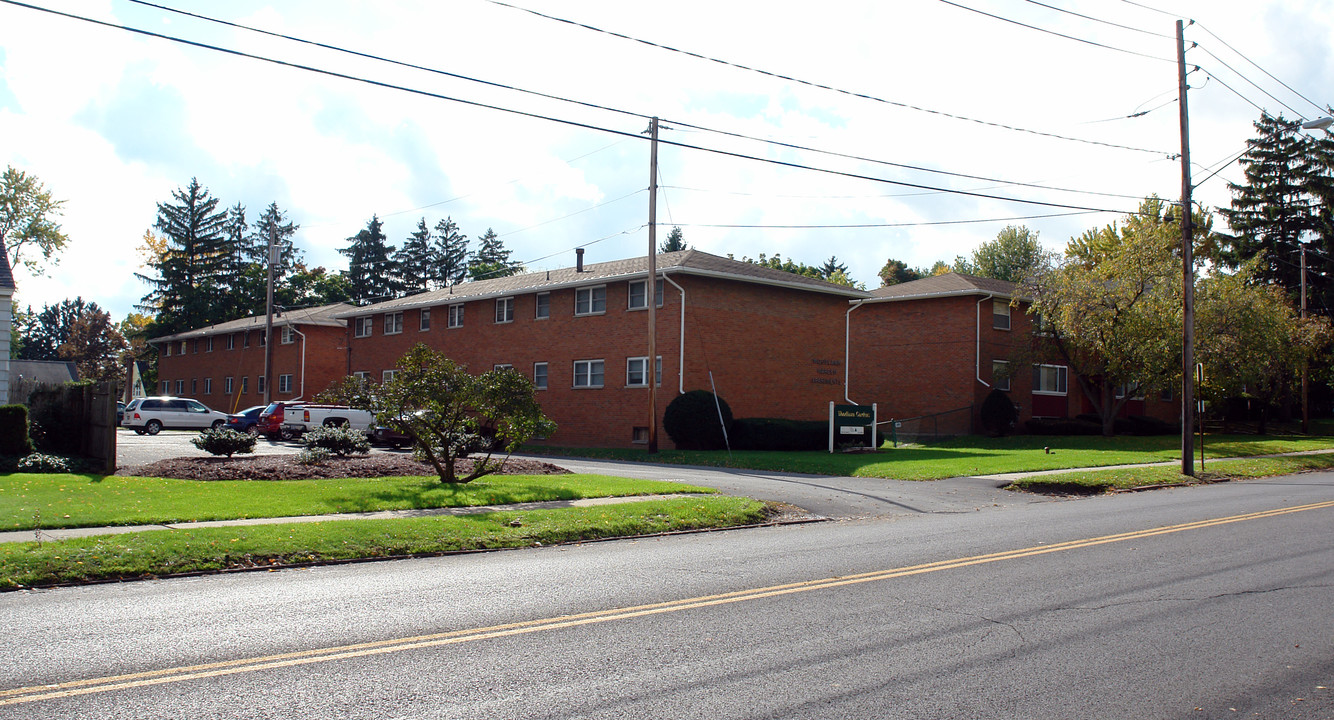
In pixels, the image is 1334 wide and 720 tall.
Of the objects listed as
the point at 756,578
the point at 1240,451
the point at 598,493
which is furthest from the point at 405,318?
the point at 756,578

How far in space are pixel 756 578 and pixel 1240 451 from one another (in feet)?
91.3

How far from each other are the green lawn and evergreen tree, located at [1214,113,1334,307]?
Result: 23.8m

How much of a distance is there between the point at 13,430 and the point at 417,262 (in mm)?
75715

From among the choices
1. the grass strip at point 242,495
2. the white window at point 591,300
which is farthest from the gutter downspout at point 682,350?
the grass strip at point 242,495

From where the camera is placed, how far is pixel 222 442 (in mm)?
20703

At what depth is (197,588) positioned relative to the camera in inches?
329

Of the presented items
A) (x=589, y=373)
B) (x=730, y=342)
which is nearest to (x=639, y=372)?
(x=589, y=373)

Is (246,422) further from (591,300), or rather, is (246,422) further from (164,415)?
(591,300)

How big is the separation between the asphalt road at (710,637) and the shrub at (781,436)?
749 inches

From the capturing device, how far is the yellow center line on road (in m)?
5.24

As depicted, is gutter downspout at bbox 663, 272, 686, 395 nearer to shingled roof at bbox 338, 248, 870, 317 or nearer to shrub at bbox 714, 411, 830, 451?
shingled roof at bbox 338, 248, 870, 317

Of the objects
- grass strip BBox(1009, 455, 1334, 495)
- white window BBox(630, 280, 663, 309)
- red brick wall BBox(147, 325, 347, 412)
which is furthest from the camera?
red brick wall BBox(147, 325, 347, 412)

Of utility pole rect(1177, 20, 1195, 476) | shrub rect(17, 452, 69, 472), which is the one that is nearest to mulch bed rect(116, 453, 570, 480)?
shrub rect(17, 452, 69, 472)

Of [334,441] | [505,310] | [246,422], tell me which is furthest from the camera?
[505,310]
